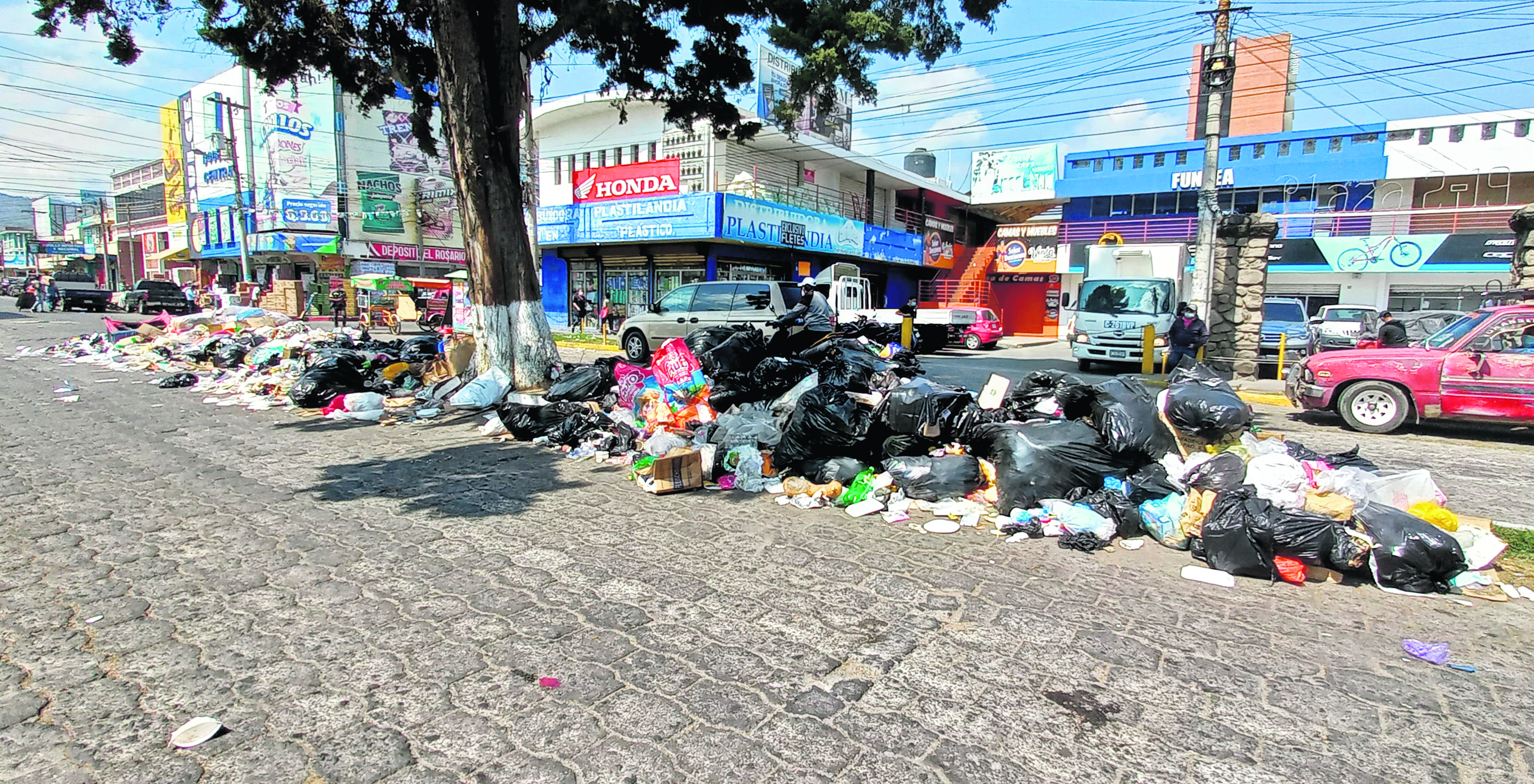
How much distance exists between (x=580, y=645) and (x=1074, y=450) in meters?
3.46

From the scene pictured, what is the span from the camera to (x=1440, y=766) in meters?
2.45

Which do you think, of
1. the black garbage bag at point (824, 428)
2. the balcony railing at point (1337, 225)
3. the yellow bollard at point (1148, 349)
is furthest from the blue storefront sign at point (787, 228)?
the black garbage bag at point (824, 428)

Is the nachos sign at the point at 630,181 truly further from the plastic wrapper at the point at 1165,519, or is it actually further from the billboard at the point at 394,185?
the plastic wrapper at the point at 1165,519

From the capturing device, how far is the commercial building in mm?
23047

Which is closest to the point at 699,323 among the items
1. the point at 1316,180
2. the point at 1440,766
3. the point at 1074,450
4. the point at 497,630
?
the point at 1074,450

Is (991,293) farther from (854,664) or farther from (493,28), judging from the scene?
(854,664)

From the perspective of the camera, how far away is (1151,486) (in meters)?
4.95

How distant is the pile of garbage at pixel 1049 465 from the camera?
4062 mm

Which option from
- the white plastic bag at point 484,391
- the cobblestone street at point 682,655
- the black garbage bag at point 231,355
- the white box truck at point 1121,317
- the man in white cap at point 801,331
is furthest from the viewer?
the white box truck at point 1121,317

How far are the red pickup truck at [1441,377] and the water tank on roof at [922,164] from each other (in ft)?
99.9

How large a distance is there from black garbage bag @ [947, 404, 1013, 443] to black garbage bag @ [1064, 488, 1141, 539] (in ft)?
2.69

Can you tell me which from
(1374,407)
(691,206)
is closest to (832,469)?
(1374,407)

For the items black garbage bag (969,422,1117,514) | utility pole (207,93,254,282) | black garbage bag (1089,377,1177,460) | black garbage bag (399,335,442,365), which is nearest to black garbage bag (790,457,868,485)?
black garbage bag (969,422,1117,514)

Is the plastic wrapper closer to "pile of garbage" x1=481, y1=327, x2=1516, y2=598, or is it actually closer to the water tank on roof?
"pile of garbage" x1=481, y1=327, x2=1516, y2=598
